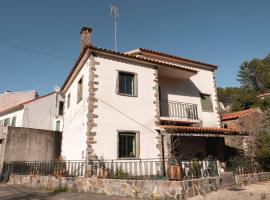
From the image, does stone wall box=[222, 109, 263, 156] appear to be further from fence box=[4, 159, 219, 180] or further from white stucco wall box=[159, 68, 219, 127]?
fence box=[4, 159, 219, 180]

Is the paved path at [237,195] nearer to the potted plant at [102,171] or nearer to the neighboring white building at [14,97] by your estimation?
the potted plant at [102,171]

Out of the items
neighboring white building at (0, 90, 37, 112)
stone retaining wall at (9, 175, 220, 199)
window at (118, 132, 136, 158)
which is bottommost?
stone retaining wall at (9, 175, 220, 199)

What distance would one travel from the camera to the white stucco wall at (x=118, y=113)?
12057 millimetres

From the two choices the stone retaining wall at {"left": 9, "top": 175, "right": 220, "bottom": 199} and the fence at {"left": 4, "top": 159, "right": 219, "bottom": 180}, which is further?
the fence at {"left": 4, "top": 159, "right": 219, "bottom": 180}

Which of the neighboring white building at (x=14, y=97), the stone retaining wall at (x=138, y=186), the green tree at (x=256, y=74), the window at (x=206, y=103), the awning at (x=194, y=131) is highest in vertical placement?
the green tree at (x=256, y=74)

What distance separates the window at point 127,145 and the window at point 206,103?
7.52 meters

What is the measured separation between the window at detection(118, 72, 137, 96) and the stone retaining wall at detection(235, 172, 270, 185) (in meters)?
7.16

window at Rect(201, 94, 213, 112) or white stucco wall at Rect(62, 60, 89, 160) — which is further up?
window at Rect(201, 94, 213, 112)

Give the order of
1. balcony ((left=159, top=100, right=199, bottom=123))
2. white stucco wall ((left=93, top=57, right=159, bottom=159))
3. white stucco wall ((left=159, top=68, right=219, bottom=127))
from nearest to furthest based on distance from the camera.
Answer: white stucco wall ((left=93, top=57, right=159, bottom=159)) < balcony ((left=159, top=100, right=199, bottom=123)) < white stucco wall ((left=159, top=68, right=219, bottom=127))

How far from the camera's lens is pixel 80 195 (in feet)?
31.3

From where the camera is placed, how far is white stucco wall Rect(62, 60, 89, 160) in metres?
12.7

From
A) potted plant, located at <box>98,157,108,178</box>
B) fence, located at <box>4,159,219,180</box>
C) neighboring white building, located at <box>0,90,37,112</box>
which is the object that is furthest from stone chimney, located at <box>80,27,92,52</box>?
neighboring white building, located at <box>0,90,37,112</box>

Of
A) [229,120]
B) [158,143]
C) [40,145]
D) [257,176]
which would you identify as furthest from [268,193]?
[229,120]

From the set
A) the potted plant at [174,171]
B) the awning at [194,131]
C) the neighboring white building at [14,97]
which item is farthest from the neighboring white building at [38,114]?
the potted plant at [174,171]
